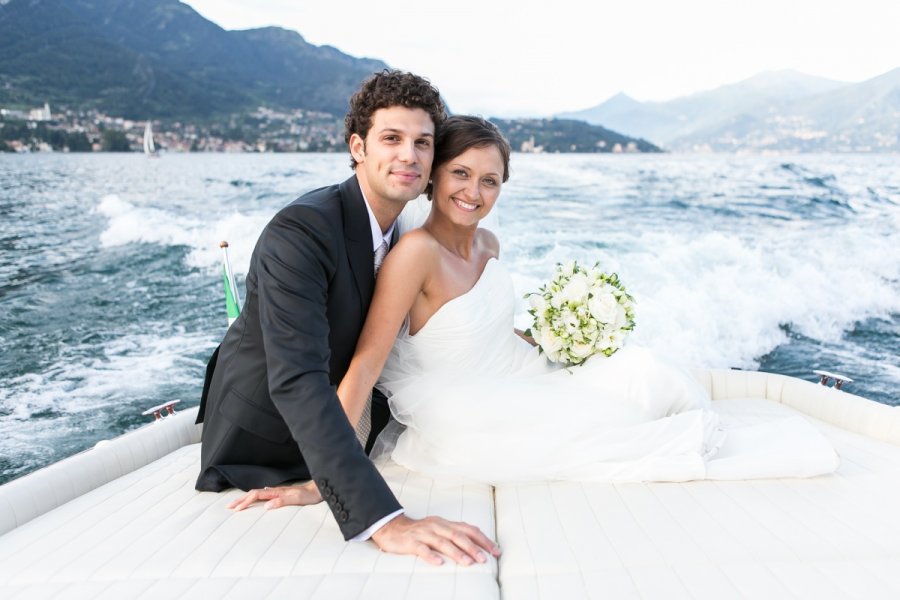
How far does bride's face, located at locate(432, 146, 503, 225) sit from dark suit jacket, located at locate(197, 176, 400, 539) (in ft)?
1.31

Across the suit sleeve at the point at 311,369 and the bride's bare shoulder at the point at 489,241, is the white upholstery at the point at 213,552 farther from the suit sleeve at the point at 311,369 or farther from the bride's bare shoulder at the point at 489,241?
the bride's bare shoulder at the point at 489,241

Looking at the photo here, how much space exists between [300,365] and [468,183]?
97 centimetres

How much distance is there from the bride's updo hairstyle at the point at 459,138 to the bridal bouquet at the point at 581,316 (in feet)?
1.90

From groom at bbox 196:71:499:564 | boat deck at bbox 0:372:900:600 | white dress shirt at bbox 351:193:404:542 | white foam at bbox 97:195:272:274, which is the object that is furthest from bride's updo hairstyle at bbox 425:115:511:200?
white foam at bbox 97:195:272:274

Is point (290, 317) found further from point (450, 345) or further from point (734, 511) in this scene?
point (734, 511)

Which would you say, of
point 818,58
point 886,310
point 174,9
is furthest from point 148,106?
point 886,310

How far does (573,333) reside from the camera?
221 centimetres

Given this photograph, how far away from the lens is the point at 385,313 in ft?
6.32

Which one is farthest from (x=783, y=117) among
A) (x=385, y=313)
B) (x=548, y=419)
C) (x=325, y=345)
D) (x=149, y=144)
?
(x=325, y=345)

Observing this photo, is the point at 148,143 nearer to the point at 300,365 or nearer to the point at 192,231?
the point at 192,231

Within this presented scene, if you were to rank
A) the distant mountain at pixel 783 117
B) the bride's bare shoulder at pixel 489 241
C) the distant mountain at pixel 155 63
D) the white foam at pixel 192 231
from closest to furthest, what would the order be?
the bride's bare shoulder at pixel 489 241
the white foam at pixel 192 231
the distant mountain at pixel 783 117
the distant mountain at pixel 155 63

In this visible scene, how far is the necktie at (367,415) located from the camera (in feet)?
6.81

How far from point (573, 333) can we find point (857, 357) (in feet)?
20.9

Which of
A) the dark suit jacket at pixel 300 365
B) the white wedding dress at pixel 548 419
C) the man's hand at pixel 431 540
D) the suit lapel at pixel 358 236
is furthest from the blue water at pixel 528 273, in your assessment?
the man's hand at pixel 431 540
